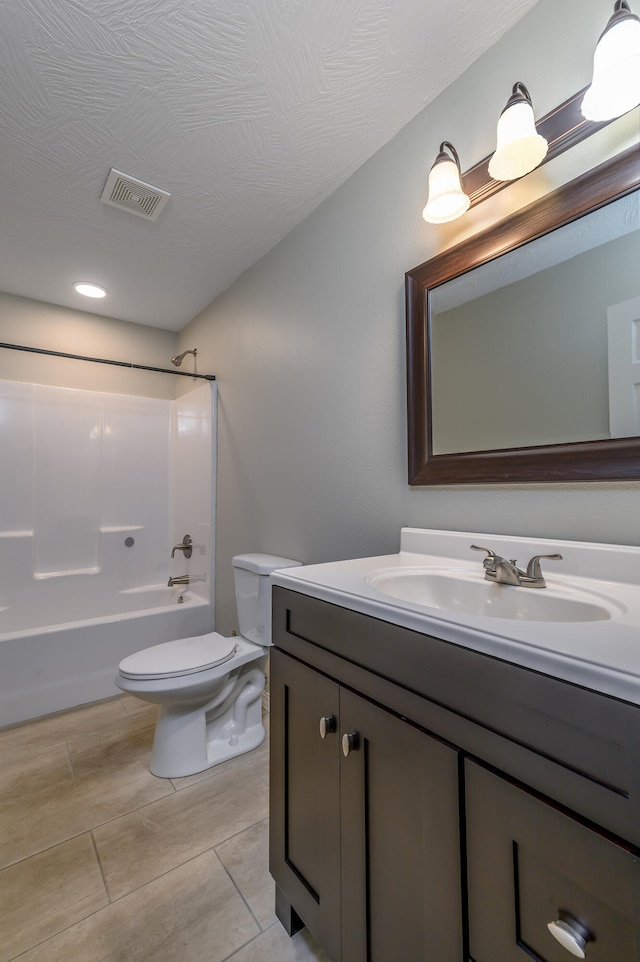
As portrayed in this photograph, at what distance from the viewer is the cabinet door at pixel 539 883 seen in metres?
0.44

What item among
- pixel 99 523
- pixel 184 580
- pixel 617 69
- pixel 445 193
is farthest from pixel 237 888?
pixel 99 523

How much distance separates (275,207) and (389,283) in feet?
2.43

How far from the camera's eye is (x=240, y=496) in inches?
90.1

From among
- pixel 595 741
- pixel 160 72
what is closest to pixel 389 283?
pixel 160 72

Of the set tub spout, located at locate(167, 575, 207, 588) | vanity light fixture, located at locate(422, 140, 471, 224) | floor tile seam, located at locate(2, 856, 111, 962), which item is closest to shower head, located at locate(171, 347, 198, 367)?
tub spout, located at locate(167, 575, 207, 588)

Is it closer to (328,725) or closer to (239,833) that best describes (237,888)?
(239,833)

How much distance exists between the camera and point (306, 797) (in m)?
0.91

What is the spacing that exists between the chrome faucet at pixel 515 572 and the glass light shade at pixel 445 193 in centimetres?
92

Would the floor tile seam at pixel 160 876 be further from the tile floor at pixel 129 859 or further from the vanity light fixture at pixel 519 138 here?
the vanity light fixture at pixel 519 138

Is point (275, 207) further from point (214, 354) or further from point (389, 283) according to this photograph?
point (214, 354)

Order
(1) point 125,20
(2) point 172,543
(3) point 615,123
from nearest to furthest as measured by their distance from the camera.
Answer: (3) point 615,123 < (1) point 125,20 < (2) point 172,543

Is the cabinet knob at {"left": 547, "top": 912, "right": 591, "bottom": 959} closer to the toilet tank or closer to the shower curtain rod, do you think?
the toilet tank

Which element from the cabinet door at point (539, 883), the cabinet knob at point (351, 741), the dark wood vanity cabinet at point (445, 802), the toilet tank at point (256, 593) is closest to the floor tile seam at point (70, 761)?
the toilet tank at point (256, 593)

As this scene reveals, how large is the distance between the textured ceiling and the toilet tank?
4.99ft
